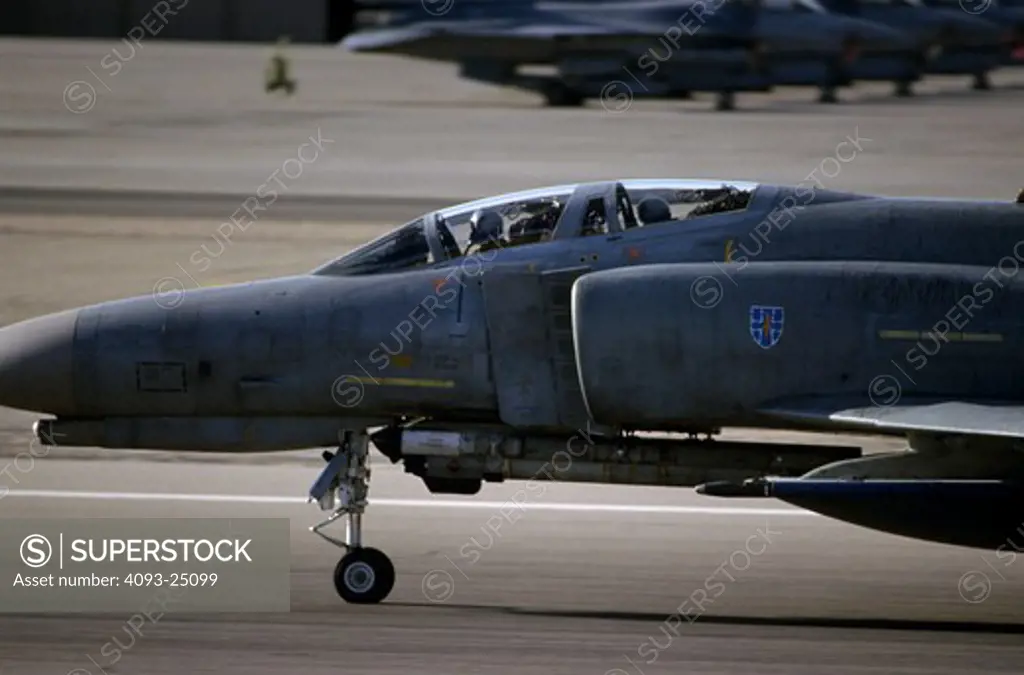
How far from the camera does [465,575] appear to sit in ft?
37.1

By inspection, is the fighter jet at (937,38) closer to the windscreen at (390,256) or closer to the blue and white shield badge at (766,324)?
the windscreen at (390,256)

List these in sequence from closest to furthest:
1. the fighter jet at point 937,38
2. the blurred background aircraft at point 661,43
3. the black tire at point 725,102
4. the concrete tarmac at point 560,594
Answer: the concrete tarmac at point 560,594 → the blurred background aircraft at point 661,43 → the black tire at point 725,102 → the fighter jet at point 937,38

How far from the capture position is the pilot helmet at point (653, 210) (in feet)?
35.2

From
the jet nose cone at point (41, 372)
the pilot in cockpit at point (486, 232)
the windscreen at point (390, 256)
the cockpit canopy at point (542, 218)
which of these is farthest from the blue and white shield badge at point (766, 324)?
the jet nose cone at point (41, 372)

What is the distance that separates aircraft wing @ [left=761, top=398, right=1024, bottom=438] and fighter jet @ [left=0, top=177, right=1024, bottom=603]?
0.03m

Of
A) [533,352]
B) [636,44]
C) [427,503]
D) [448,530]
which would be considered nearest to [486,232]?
[533,352]

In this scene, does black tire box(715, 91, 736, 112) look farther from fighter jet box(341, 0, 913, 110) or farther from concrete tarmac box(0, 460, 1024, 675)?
concrete tarmac box(0, 460, 1024, 675)

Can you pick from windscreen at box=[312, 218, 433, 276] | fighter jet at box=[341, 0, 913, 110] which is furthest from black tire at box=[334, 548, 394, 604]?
fighter jet at box=[341, 0, 913, 110]

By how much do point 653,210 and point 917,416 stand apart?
2.06 metres

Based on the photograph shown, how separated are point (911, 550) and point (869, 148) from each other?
28.3 metres

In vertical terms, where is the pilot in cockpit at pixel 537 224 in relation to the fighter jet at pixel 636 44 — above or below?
below

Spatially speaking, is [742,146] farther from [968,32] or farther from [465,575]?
[465,575]

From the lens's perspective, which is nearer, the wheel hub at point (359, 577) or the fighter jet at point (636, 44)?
the wheel hub at point (359, 577)

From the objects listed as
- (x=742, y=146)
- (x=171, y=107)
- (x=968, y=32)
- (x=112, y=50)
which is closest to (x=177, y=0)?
(x=112, y=50)
